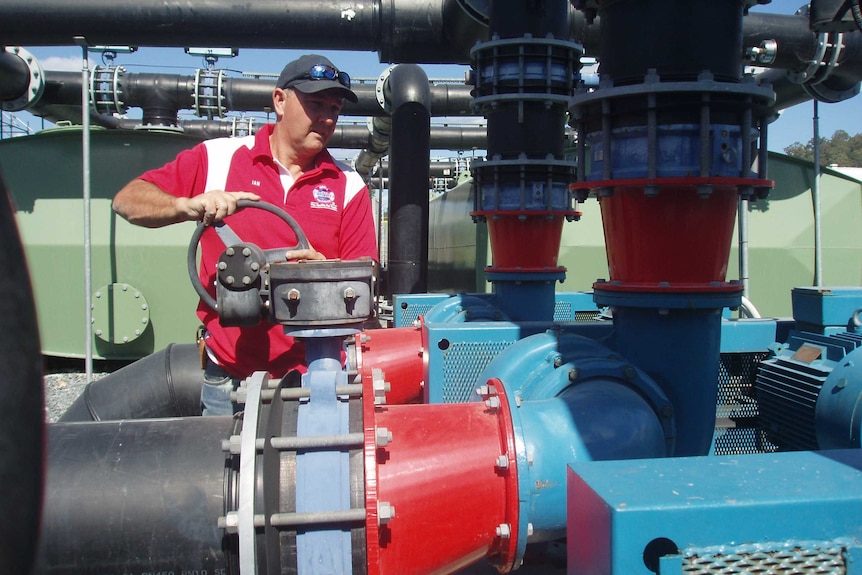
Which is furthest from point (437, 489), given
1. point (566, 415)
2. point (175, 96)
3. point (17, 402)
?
point (175, 96)

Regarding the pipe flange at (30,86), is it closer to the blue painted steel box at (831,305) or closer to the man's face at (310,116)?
the man's face at (310,116)

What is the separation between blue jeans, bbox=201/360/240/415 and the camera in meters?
2.26

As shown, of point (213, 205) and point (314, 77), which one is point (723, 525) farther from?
point (314, 77)

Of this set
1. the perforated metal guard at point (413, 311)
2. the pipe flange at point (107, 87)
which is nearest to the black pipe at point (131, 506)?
the perforated metal guard at point (413, 311)

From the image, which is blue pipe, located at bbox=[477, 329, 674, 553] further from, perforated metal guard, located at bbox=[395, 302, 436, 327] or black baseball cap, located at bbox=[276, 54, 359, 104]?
perforated metal guard, located at bbox=[395, 302, 436, 327]

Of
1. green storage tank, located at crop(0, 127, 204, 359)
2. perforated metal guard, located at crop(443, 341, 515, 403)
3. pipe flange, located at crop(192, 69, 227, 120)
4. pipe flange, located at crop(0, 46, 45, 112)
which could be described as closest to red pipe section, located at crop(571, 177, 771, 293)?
perforated metal guard, located at crop(443, 341, 515, 403)

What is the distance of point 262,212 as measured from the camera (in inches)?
87.4

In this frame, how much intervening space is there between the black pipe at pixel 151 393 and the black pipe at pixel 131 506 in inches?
73.2

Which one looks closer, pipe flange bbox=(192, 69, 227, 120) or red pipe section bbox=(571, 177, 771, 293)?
red pipe section bbox=(571, 177, 771, 293)

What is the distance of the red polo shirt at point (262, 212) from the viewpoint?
2.20 meters

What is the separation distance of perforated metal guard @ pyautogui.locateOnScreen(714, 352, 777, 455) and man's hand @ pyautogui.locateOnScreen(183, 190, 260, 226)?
1.89m

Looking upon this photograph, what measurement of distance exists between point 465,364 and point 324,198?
982 millimetres

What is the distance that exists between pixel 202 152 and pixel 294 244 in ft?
1.42

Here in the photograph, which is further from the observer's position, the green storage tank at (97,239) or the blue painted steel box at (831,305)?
the green storage tank at (97,239)
